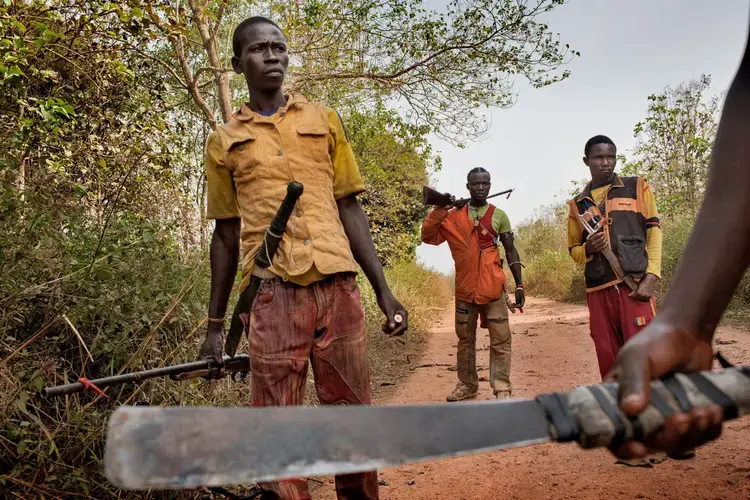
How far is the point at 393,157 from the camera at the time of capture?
12.6 m

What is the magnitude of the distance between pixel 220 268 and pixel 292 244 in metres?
0.47

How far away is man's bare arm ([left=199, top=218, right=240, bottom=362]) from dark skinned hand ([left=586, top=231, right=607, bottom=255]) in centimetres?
258

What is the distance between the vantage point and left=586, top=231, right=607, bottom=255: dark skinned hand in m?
3.91

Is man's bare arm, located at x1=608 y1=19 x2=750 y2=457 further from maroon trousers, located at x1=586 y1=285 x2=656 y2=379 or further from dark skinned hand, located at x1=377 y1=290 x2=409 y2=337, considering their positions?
maroon trousers, located at x1=586 y1=285 x2=656 y2=379

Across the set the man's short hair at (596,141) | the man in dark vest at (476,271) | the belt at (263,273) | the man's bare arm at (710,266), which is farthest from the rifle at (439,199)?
the man's bare arm at (710,266)

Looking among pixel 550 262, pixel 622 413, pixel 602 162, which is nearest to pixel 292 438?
pixel 622 413

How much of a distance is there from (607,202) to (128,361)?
10.7 feet

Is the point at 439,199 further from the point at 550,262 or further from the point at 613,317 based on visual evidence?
the point at 550,262

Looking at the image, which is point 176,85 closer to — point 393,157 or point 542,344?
point 393,157

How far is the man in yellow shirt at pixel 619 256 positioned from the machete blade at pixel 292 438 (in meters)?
3.38

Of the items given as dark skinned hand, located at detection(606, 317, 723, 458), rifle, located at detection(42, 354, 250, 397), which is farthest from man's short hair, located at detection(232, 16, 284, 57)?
dark skinned hand, located at detection(606, 317, 723, 458)

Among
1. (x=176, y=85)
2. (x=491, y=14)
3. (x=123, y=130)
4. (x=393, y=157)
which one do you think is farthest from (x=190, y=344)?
(x=393, y=157)

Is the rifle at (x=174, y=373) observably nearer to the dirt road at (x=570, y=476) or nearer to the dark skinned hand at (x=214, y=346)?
the dark skinned hand at (x=214, y=346)

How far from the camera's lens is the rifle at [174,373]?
220 centimetres
